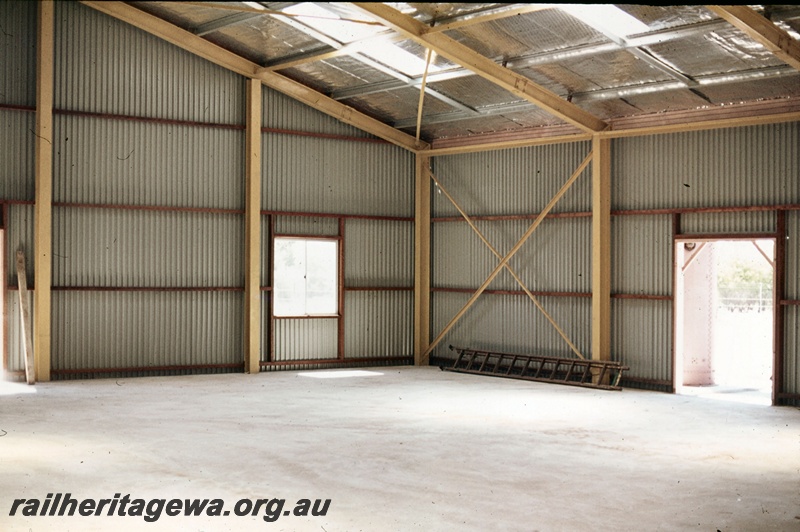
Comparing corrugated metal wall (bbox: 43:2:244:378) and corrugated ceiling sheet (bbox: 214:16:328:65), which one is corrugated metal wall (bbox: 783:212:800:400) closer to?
corrugated ceiling sheet (bbox: 214:16:328:65)

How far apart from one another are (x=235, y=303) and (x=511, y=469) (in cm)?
1200

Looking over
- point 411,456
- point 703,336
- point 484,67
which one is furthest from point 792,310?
point 411,456

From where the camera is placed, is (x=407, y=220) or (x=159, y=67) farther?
(x=407, y=220)

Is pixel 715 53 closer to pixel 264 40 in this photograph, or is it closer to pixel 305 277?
pixel 264 40

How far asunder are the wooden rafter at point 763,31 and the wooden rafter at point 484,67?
5.08 meters

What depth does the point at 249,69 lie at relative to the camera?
21.5 m

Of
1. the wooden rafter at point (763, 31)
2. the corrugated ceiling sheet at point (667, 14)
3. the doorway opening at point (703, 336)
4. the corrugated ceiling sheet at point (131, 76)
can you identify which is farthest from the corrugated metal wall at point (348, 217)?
the wooden rafter at point (763, 31)

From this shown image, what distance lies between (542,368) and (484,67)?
7.50m

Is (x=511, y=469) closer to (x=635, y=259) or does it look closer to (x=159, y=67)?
(x=635, y=259)

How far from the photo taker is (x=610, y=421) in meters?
15.0

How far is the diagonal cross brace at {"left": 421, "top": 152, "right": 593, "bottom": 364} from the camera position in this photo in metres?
20.7

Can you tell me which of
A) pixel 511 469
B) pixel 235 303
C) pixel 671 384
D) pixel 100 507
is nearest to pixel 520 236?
pixel 671 384

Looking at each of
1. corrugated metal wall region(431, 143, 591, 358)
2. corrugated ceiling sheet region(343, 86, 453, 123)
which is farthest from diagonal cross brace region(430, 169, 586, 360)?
corrugated ceiling sheet region(343, 86, 453, 123)

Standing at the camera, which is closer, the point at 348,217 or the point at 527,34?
the point at 527,34
